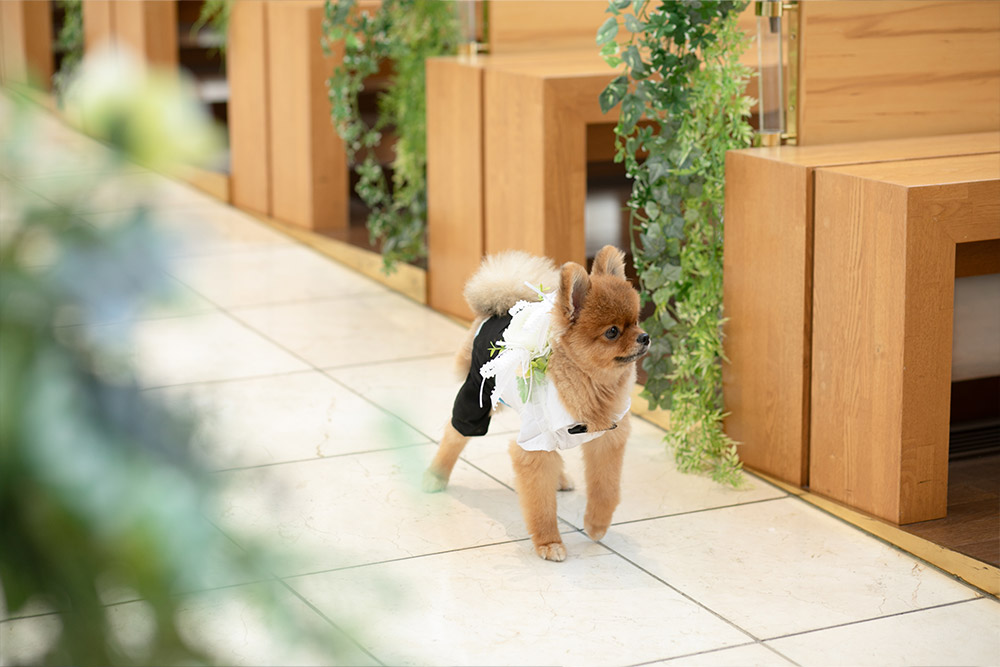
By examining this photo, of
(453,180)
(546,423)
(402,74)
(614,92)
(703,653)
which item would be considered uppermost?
(402,74)

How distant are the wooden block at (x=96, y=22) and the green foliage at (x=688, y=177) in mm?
4485

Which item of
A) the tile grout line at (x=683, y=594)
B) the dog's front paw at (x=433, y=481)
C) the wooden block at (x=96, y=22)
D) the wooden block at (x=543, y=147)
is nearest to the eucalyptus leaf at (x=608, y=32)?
the wooden block at (x=543, y=147)

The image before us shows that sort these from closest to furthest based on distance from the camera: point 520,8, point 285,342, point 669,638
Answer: point 669,638 < point 285,342 < point 520,8

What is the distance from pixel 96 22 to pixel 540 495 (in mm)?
5567

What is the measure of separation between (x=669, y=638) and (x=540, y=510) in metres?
0.39

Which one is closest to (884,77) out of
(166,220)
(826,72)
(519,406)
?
(826,72)

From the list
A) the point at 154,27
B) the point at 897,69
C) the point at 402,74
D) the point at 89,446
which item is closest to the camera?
the point at 89,446

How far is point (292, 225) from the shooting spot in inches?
206

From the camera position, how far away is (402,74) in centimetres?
437

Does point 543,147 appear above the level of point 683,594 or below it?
above

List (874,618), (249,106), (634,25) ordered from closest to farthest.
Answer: (874,618) < (634,25) < (249,106)

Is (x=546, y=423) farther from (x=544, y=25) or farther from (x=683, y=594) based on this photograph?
(x=544, y=25)

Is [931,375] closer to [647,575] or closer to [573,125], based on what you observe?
[647,575]

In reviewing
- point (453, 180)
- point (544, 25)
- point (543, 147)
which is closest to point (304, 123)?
point (453, 180)
